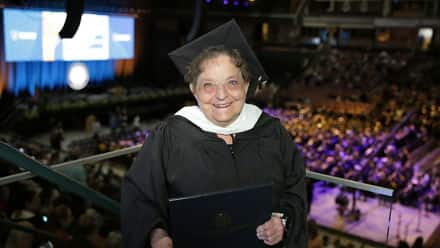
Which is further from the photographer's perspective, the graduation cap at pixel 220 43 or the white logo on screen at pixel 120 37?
the white logo on screen at pixel 120 37

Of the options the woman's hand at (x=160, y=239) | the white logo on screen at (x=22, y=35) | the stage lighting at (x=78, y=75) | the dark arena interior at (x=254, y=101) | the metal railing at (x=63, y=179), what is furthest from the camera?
the stage lighting at (x=78, y=75)

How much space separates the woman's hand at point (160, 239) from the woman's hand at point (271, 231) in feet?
0.90

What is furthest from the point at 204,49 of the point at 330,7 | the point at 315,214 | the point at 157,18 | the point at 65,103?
the point at 330,7

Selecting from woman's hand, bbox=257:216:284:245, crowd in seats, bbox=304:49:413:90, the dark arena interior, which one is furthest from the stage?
crowd in seats, bbox=304:49:413:90

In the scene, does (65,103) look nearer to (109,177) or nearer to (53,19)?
(53,19)

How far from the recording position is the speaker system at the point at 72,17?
3977 mm

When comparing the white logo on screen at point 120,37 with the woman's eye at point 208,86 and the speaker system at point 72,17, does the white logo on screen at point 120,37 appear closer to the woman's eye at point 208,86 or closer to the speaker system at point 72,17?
the speaker system at point 72,17

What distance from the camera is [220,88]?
1369mm

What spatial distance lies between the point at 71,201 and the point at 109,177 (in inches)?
67.1

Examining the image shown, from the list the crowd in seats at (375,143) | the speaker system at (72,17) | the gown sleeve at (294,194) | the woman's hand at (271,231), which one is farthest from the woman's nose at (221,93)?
the crowd in seats at (375,143)

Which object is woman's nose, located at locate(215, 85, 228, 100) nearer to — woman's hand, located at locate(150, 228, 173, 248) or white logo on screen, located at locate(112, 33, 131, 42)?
woman's hand, located at locate(150, 228, 173, 248)

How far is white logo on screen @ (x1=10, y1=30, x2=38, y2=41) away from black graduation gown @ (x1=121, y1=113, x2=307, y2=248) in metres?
12.8

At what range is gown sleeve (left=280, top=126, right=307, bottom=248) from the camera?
4.71ft

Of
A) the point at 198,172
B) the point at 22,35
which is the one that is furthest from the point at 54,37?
the point at 198,172
